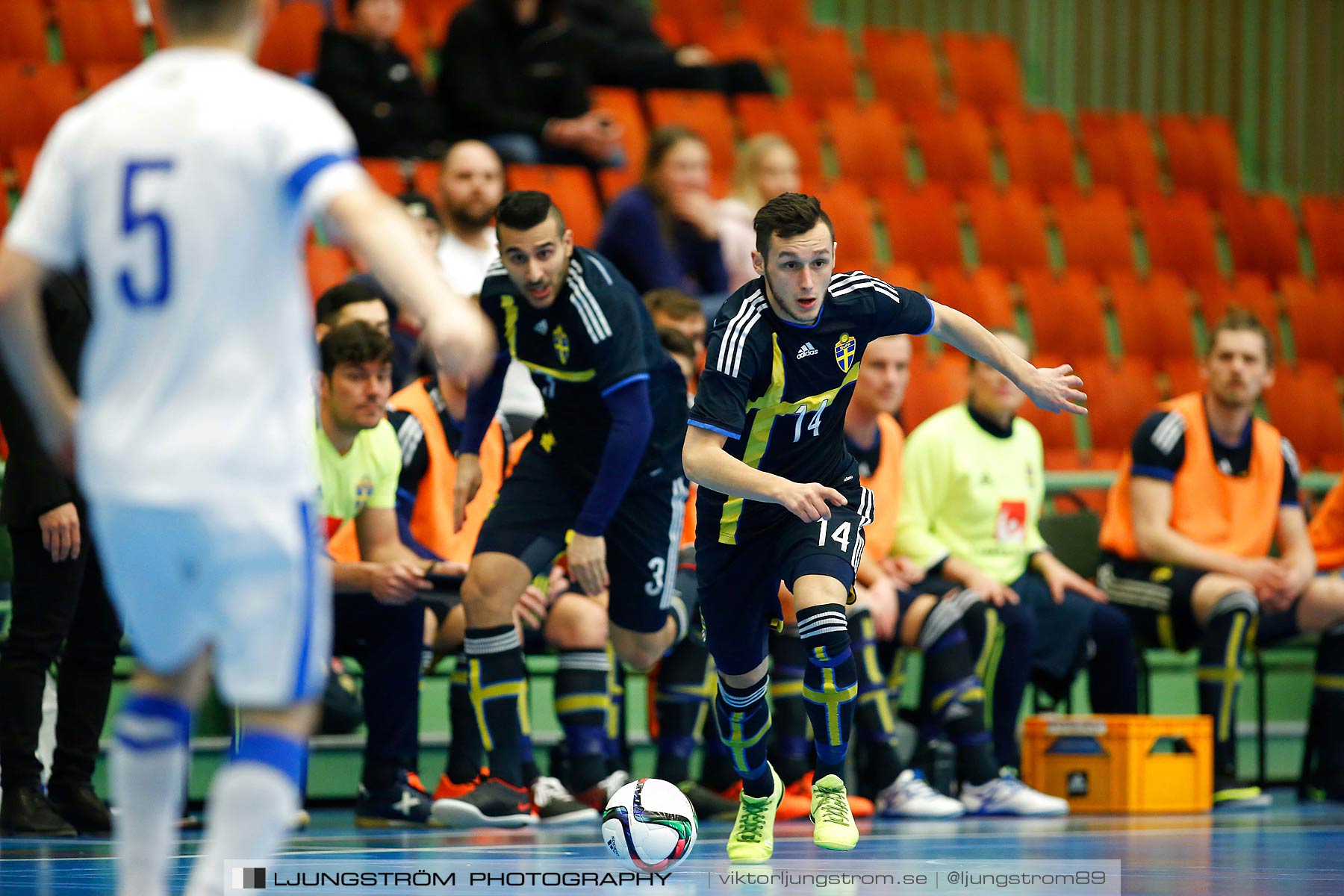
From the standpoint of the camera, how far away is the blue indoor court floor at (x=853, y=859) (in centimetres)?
436

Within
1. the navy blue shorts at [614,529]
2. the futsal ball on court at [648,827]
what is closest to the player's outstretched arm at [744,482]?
the futsal ball on court at [648,827]

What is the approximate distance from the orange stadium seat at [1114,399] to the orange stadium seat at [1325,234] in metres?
3.00

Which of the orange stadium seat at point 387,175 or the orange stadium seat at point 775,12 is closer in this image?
the orange stadium seat at point 387,175

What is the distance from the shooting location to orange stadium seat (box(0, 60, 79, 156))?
347 inches

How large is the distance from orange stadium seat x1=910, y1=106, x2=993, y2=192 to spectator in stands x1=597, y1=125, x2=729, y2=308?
13.6 feet

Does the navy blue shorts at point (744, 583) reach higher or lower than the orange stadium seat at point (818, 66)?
lower

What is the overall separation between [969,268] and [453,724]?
18.4 ft

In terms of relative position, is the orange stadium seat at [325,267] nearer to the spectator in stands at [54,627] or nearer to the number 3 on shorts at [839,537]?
the spectator in stands at [54,627]

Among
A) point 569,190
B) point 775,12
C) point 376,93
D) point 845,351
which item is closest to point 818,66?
point 775,12

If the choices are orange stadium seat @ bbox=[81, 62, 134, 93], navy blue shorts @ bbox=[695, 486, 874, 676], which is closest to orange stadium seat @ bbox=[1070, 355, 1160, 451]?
navy blue shorts @ bbox=[695, 486, 874, 676]

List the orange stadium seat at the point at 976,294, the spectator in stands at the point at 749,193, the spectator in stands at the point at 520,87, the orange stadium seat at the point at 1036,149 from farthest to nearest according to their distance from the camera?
the orange stadium seat at the point at 1036,149 < the orange stadium seat at the point at 976,294 < the spectator in stands at the point at 520,87 < the spectator in stands at the point at 749,193

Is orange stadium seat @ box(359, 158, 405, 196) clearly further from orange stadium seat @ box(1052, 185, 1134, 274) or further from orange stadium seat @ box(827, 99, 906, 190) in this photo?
orange stadium seat @ box(1052, 185, 1134, 274)

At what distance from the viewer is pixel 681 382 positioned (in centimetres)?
639

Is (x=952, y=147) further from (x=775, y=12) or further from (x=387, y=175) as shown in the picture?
(x=387, y=175)
